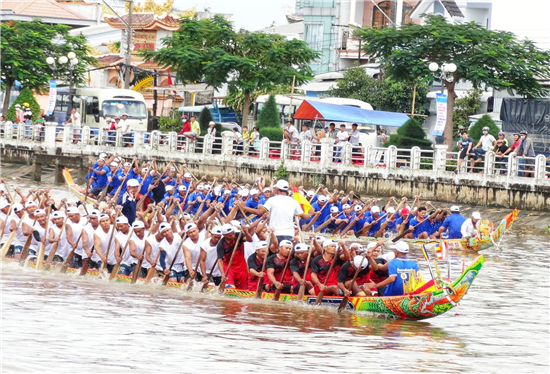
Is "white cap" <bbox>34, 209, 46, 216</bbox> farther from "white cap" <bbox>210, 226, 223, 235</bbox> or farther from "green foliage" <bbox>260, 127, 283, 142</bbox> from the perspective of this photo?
"green foliage" <bbox>260, 127, 283, 142</bbox>

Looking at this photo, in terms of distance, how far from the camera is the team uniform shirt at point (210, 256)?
15273mm

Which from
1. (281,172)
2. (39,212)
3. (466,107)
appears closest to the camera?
(39,212)

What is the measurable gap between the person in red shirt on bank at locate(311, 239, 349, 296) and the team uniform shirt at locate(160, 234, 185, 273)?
2.48 meters

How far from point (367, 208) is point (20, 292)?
10696mm

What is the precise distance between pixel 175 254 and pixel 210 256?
0.64 m

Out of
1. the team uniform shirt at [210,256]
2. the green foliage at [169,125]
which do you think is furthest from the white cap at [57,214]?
the green foliage at [169,125]

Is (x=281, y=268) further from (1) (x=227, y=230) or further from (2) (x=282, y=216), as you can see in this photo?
(2) (x=282, y=216)

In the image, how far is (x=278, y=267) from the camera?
48.1ft

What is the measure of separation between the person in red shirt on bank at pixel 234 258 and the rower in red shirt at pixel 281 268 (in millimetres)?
592

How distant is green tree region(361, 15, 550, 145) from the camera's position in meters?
31.4

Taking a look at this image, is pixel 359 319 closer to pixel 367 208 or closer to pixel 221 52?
pixel 367 208

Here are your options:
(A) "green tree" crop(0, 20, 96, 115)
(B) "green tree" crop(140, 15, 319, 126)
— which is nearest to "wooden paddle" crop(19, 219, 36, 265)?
(B) "green tree" crop(140, 15, 319, 126)

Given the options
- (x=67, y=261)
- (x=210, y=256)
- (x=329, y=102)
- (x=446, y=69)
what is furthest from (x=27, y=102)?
(x=210, y=256)

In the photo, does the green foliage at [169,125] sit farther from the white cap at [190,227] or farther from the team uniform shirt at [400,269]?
the team uniform shirt at [400,269]
